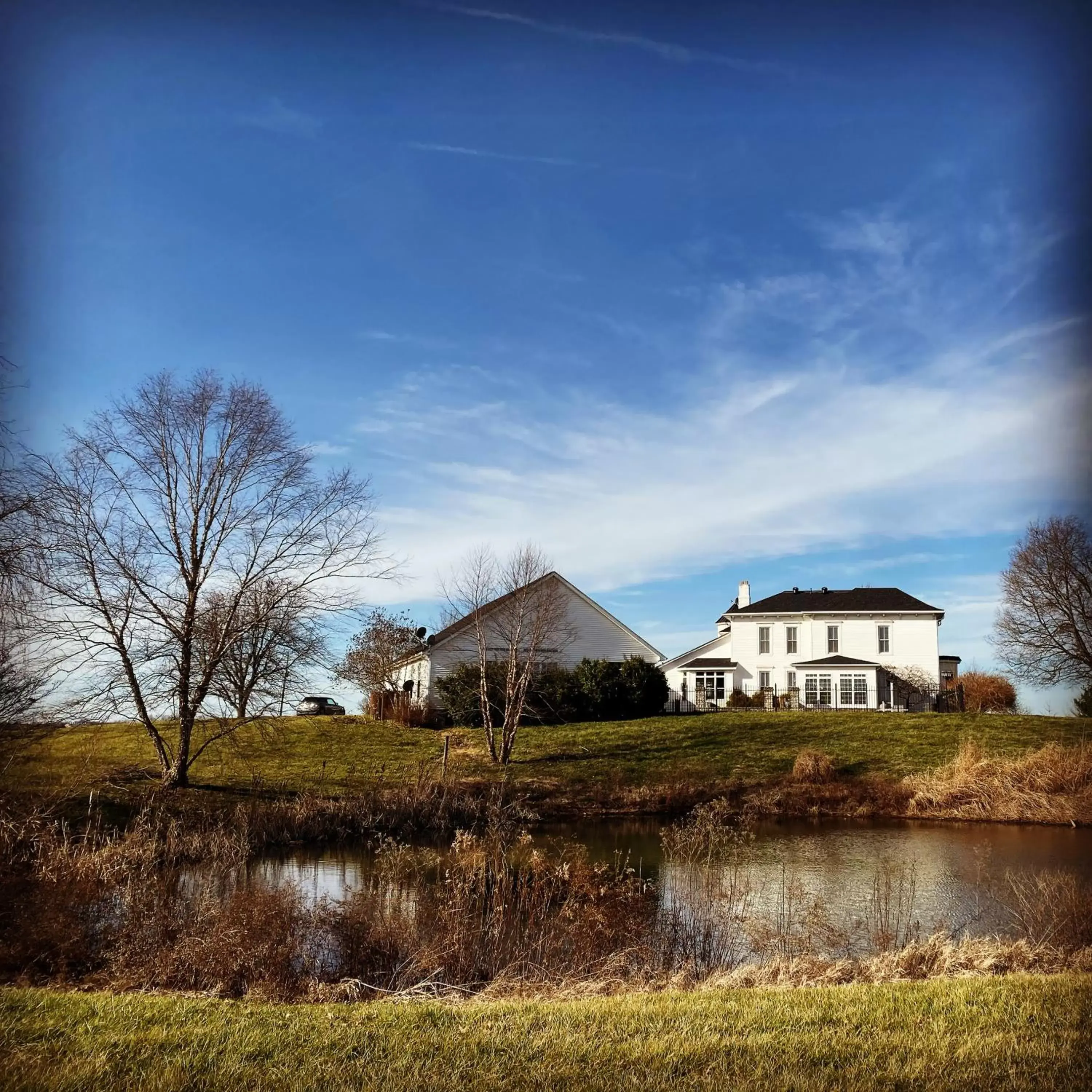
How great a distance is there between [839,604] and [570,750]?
21.2m

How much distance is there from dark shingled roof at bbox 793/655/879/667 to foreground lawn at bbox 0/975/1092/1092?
1478 inches

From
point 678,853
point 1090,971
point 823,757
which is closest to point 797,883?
point 678,853

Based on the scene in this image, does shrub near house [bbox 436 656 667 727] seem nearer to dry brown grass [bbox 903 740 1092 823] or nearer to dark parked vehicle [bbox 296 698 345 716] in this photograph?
dark parked vehicle [bbox 296 698 345 716]

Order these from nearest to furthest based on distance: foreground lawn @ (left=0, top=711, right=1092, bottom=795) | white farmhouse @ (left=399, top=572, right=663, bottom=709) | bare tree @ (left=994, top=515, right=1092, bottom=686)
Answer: bare tree @ (left=994, top=515, right=1092, bottom=686) < foreground lawn @ (left=0, top=711, right=1092, bottom=795) < white farmhouse @ (left=399, top=572, right=663, bottom=709)

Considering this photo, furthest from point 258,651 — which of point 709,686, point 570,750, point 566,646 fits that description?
point 709,686

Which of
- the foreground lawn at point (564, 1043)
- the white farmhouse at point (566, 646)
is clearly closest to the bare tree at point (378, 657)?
the white farmhouse at point (566, 646)

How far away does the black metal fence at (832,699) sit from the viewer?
4162 cm

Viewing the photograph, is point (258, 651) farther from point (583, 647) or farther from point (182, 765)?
point (583, 647)

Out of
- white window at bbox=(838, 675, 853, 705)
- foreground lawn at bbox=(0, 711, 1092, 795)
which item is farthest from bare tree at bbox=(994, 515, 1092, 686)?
white window at bbox=(838, 675, 853, 705)

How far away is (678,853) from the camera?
1480cm

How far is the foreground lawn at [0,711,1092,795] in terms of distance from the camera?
70.7 feet

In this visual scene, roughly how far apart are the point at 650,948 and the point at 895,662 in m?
37.2

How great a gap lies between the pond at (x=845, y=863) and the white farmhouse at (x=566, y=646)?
1508cm

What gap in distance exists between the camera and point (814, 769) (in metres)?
25.6
